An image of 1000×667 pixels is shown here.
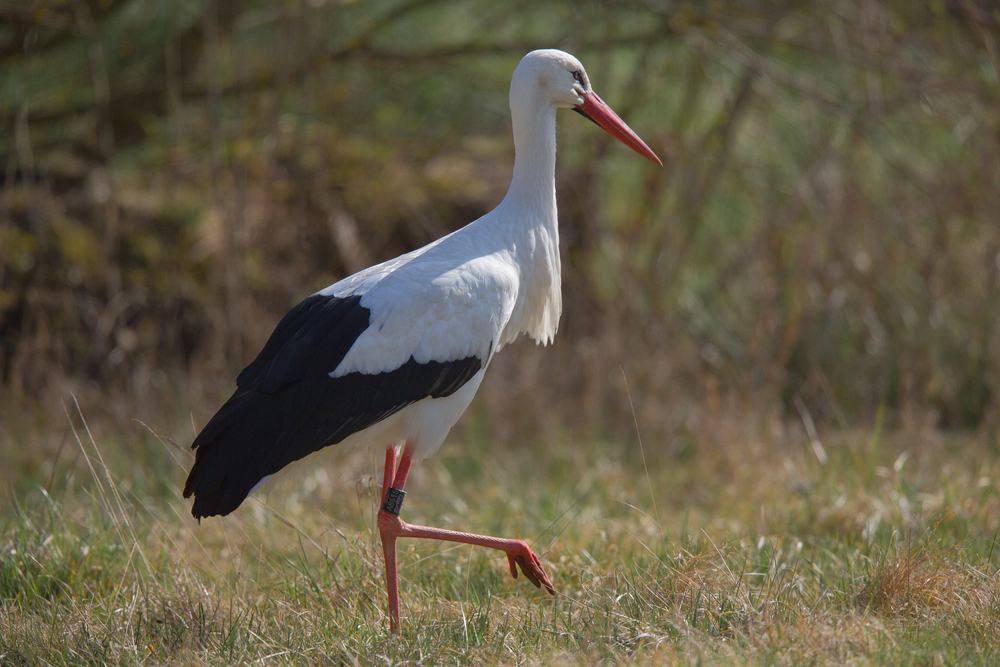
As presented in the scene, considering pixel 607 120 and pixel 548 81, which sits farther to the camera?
pixel 607 120

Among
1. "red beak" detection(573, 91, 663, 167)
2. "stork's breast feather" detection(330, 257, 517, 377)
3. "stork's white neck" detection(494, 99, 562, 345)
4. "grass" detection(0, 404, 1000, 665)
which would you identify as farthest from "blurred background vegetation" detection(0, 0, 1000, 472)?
"stork's breast feather" detection(330, 257, 517, 377)

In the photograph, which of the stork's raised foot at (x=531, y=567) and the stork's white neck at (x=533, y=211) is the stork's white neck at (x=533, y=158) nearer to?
the stork's white neck at (x=533, y=211)

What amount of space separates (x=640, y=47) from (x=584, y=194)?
1136 millimetres

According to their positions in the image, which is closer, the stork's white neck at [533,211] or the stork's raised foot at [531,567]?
the stork's raised foot at [531,567]

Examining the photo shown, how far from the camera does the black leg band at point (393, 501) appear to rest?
3395mm

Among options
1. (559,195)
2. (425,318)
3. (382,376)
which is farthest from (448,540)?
(559,195)

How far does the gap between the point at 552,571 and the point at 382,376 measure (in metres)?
1.02

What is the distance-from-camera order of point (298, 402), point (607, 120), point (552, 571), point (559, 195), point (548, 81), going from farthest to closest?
point (559, 195) → point (607, 120) → point (548, 81) → point (552, 571) → point (298, 402)

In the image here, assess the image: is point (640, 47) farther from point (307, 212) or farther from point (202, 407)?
point (202, 407)

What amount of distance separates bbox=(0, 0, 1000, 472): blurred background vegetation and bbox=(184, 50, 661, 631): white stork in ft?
→ 7.79

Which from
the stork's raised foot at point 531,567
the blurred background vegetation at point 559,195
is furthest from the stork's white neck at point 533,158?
the blurred background vegetation at point 559,195

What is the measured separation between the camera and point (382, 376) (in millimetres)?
3287

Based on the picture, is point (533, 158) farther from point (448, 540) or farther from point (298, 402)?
point (448, 540)

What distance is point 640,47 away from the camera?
6.71m
